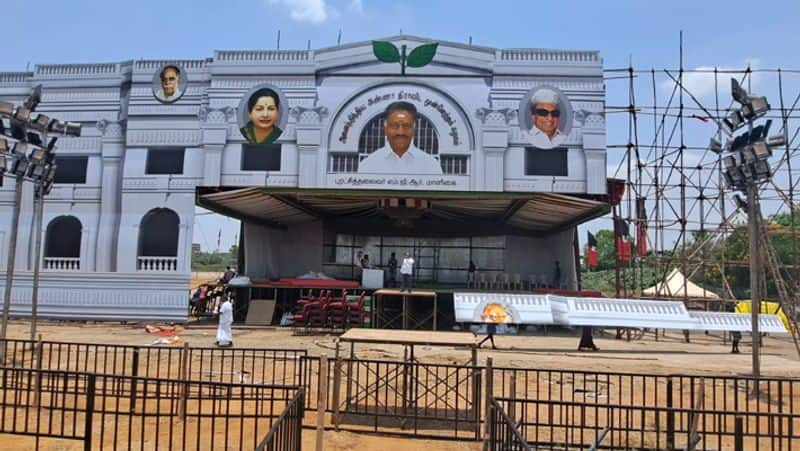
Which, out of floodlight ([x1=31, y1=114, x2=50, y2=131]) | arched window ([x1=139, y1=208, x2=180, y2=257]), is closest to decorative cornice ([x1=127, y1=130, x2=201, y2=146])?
arched window ([x1=139, y1=208, x2=180, y2=257])

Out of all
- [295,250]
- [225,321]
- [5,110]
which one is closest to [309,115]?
[295,250]

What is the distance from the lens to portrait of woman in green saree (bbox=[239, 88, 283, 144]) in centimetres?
2453

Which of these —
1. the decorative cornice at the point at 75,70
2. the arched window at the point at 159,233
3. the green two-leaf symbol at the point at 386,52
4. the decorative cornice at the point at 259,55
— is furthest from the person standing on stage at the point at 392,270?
the decorative cornice at the point at 75,70

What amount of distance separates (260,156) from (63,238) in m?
10.2

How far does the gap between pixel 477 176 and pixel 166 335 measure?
13.9m

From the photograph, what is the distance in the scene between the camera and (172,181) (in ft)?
80.2

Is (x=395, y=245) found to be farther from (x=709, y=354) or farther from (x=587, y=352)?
(x=709, y=354)

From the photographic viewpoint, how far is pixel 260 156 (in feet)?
80.6

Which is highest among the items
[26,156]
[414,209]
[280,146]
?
[280,146]

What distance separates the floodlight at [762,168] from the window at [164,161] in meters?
21.7

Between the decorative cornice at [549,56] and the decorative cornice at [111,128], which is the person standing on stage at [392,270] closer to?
the decorative cornice at [549,56]

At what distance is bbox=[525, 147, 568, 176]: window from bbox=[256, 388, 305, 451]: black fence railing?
65.5ft

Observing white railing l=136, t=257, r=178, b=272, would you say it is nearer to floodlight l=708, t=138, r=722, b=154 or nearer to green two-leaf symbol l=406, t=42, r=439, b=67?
green two-leaf symbol l=406, t=42, r=439, b=67

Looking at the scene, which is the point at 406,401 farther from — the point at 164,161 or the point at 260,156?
the point at 164,161
